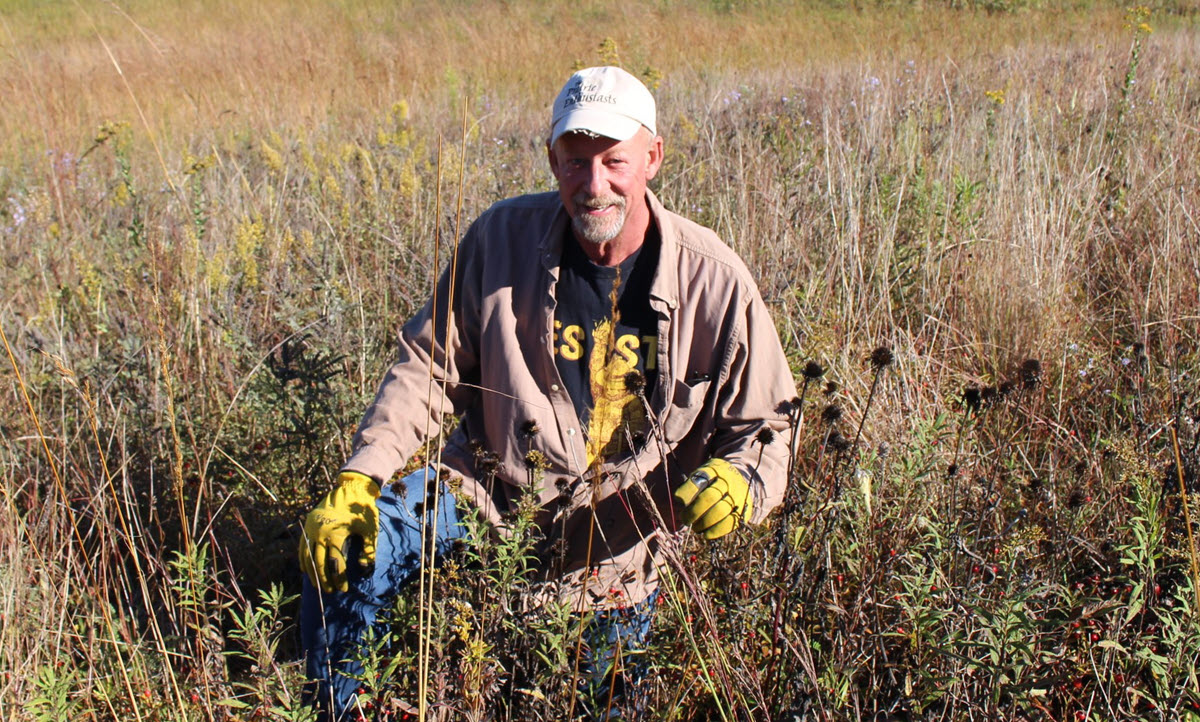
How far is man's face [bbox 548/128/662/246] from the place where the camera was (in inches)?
80.6

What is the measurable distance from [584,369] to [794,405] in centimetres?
66

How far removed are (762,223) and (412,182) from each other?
4.96 ft

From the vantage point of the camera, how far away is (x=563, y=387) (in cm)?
215

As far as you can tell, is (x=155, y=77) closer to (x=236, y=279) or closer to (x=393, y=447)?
(x=236, y=279)

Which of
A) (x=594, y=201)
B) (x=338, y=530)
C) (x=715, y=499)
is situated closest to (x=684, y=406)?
(x=715, y=499)

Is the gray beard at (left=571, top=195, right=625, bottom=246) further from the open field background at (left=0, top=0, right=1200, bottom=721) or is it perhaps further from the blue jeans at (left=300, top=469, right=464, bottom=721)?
the blue jeans at (left=300, top=469, right=464, bottom=721)

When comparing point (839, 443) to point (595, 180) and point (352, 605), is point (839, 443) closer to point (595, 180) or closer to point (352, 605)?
point (595, 180)

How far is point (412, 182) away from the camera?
3838 mm

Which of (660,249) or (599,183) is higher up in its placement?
(599,183)

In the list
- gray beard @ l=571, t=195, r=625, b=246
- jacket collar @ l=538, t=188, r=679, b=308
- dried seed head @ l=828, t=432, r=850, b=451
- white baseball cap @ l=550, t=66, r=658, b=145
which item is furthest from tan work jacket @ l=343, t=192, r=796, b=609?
dried seed head @ l=828, t=432, r=850, b=451

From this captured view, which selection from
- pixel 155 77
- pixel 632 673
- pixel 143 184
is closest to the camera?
pixel 632 673

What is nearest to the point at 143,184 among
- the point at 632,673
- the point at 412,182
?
the point at 412,182

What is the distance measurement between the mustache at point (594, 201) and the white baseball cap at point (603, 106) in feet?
0.45

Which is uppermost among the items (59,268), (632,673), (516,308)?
(516,308)
